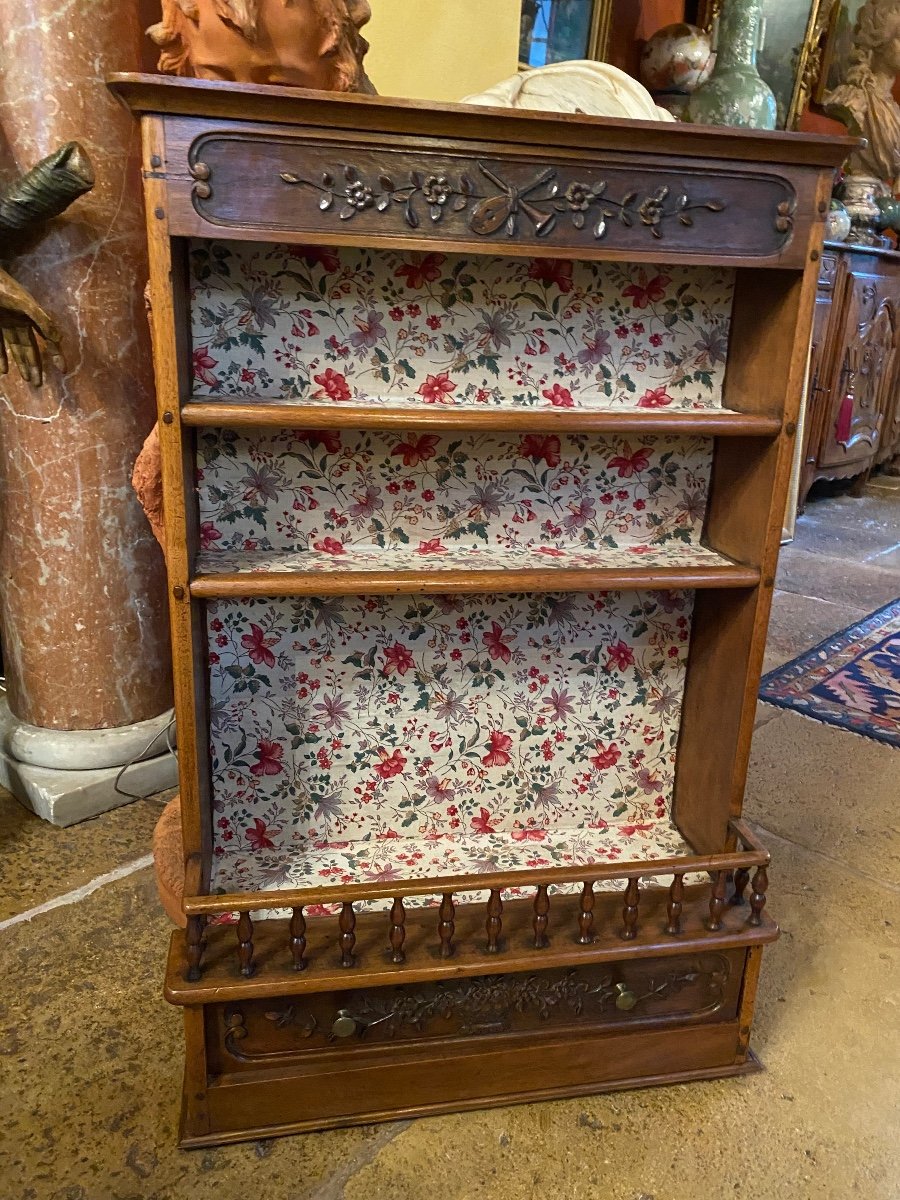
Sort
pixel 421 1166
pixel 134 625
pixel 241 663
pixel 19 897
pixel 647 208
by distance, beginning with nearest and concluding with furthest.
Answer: pixel 647 208
pixel 421 1166
pixel 241 663
pixel 19 897
pixel 134 625

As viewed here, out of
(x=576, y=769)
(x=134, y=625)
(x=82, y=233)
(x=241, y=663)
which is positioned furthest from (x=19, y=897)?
(x=82, y=233)

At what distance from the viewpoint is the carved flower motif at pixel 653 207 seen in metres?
1.15

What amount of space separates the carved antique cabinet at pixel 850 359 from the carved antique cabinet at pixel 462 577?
288 cm

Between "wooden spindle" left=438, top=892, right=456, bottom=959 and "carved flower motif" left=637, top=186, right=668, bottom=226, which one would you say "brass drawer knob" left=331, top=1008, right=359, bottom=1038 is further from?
"carved flower motif" left=637, top=186, right=668, bottom=226

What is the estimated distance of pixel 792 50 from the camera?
13.1 feet

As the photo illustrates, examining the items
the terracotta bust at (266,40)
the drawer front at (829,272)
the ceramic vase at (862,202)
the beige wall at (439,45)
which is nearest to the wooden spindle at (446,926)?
the terracotta bust at (266,40)

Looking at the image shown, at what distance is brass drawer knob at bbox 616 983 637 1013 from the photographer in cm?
136

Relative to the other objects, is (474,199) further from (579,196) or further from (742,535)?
(742,535)

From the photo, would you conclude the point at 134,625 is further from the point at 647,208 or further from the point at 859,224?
the point at 859,224

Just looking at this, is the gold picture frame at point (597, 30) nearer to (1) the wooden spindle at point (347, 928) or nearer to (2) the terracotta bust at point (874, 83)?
(2) the terracotta bust at point (874, 83)

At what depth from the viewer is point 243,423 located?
3.82 feet

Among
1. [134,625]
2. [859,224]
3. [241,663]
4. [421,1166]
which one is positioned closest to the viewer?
[421,1166]

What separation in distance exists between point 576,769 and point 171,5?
134 cm

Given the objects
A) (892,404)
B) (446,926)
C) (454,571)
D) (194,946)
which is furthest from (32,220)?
(892,404)
